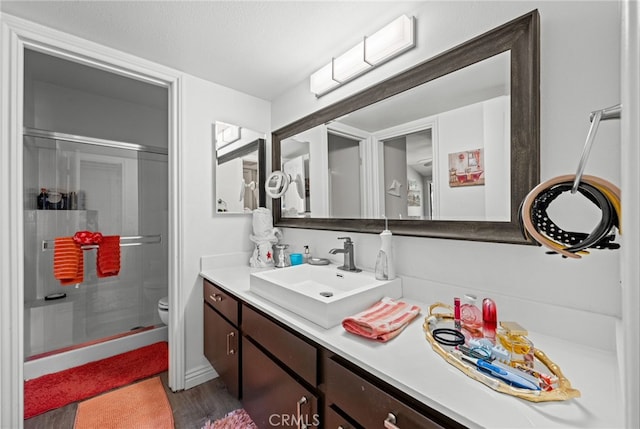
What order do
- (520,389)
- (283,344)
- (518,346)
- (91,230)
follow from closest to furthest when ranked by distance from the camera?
(520,389)
(518,346)
(283,344)
(91,230)

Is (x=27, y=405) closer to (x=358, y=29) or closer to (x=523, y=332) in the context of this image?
(x=523, y=332)

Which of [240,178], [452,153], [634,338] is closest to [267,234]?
[240,178]

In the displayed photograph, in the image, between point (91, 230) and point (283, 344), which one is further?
point (91, 230)

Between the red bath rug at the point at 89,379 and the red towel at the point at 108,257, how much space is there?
0.70 m

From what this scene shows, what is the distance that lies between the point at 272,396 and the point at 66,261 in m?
1.88

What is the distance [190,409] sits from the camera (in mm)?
1662

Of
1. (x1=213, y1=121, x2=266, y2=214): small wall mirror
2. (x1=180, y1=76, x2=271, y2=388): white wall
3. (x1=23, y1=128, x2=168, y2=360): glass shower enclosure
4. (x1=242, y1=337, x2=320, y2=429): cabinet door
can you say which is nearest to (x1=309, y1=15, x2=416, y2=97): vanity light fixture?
(x1=213, y1=121, x2=266, y2=214): small wall mirror

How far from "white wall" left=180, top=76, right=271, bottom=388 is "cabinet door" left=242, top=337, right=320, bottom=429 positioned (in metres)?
0.70

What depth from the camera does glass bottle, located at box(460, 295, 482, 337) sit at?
0.89 m

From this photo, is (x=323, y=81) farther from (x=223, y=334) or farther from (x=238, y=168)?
(x=223, y=334)

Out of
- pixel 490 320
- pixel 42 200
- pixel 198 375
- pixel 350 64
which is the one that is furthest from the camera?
pixel 42 200

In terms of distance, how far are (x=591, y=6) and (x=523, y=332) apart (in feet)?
3.32

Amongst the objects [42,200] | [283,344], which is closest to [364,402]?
[283,344]

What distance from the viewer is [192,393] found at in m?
1.81
